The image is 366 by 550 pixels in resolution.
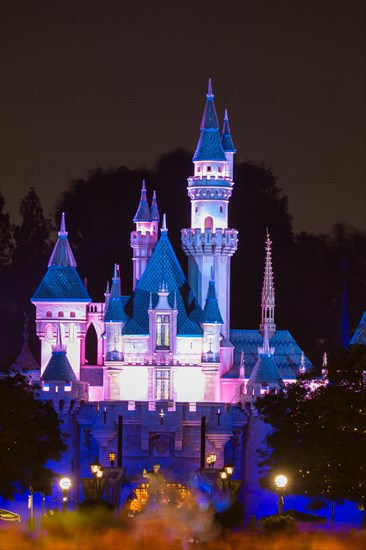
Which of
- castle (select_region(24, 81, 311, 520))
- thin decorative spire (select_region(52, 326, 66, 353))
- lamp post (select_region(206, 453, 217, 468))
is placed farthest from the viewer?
thin decorative spire (select_region(52, 326, 66, 353))

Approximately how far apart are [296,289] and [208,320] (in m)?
33.0

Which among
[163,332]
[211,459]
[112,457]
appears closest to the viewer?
[211,459]

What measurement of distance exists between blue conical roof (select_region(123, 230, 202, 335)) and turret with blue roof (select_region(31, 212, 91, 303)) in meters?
3.52

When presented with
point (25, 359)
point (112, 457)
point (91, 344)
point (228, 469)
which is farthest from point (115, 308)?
point (91, 344)

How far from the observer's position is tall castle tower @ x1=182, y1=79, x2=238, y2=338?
11288 centimetres

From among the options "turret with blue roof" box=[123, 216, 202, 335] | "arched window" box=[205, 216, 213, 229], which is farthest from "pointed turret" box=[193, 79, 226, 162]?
"turret with blue roof" box=[123, 216, 202, 335]

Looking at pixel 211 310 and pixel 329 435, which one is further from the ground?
pixel 211 310

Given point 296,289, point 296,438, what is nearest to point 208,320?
point 296,438

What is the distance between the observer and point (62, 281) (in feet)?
372

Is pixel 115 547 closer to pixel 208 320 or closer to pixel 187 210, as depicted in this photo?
pixel 208 320

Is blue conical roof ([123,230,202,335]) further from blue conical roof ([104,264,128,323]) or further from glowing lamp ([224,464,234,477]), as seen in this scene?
glowing lamp ([224,464,234,477])

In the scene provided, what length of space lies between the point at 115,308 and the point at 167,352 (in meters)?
2.90

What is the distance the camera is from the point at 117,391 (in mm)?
109188

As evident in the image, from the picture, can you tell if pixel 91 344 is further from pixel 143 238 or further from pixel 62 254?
pixel 62 254
